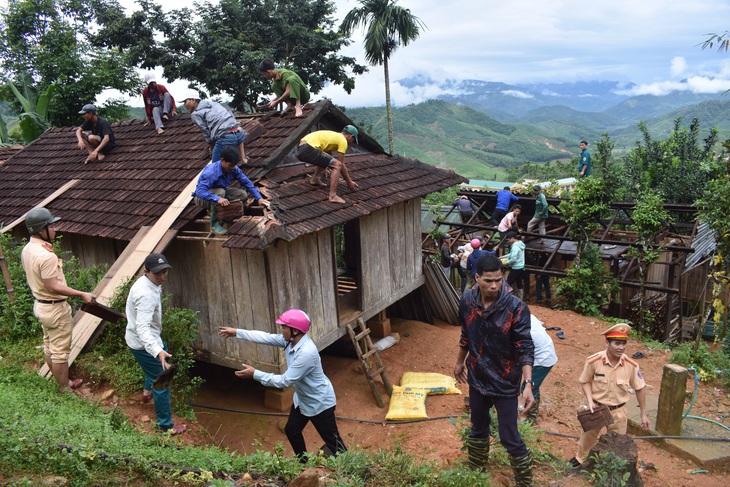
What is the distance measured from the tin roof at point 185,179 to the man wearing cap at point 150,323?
1289mm

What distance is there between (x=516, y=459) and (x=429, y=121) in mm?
82561

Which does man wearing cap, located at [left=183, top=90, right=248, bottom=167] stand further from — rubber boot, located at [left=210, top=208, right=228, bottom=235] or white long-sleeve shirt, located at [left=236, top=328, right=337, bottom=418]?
white long-sleeve shirt, located at [left=236, top=328, right=337, bottom=418]

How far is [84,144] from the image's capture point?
10.2 metres

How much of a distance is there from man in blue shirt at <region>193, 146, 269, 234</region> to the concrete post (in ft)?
18.3

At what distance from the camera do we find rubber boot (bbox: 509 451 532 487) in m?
4.14

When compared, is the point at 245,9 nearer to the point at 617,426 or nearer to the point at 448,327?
the point at 448,327

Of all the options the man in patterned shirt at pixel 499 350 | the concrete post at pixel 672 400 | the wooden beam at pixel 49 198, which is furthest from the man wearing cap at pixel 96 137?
the concrete post at pixel 672 400

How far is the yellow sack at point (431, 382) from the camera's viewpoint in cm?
806

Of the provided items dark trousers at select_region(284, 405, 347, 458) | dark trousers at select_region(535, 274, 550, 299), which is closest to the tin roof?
dark trousers at select_region(284, 405, 347, 458)

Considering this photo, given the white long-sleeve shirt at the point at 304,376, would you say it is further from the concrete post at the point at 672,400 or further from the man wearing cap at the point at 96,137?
the man wearing cap at the point at 96,137

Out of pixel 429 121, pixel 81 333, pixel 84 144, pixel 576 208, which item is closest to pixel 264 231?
pixel 81 333

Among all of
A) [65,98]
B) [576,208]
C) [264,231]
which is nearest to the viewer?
[264,231]

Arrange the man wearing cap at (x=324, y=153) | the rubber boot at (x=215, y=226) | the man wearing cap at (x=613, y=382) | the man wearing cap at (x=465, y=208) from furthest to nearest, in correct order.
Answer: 1. the man wearing cap at (x=465, y=208)
2. the man wearing cap at (x=324, y=153)
3. the rubber boot at (x=215, y=226)
4. the man wearing cap at (x=613, y=382)

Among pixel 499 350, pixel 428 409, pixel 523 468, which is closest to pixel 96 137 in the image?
pixel 428 409
